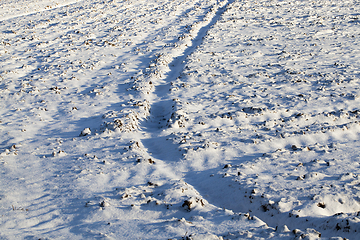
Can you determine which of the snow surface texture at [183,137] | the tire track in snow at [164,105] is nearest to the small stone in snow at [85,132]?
the snow surface texture at [183,137]

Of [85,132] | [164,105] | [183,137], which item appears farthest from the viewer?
[164,105]

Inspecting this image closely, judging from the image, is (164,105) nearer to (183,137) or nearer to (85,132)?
(183,137)

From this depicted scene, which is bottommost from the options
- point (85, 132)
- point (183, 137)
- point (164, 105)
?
point (183, 137)

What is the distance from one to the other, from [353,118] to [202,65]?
7630 millimetres

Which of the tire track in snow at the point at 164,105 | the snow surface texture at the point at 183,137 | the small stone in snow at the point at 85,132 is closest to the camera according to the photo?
the snow surface texture at the point at 183,137

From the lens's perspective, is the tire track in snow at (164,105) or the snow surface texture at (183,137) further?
the tire track in snow at (164,105)

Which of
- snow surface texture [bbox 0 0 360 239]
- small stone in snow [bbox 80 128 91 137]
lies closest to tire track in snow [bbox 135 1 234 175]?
snow surface texture [bbox 0 0 360 239]

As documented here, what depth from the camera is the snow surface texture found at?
450 centimetres

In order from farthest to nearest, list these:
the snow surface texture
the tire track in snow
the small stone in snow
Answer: the small stone in snow < the tire track in snow < the snow surface texture

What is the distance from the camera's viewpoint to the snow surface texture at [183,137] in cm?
450

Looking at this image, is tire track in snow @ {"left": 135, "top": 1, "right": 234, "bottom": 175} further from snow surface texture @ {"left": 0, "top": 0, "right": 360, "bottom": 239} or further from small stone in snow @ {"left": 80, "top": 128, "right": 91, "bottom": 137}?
small stone in snow @ {"left": 80, "top": 128, "right": 91, "bottom": 137}

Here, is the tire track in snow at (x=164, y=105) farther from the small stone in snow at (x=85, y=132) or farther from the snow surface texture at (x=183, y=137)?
the small stone in snow at (x=85, y=132)

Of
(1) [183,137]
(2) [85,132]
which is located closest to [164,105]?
(1) [183,137]

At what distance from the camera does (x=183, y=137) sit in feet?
24.2
